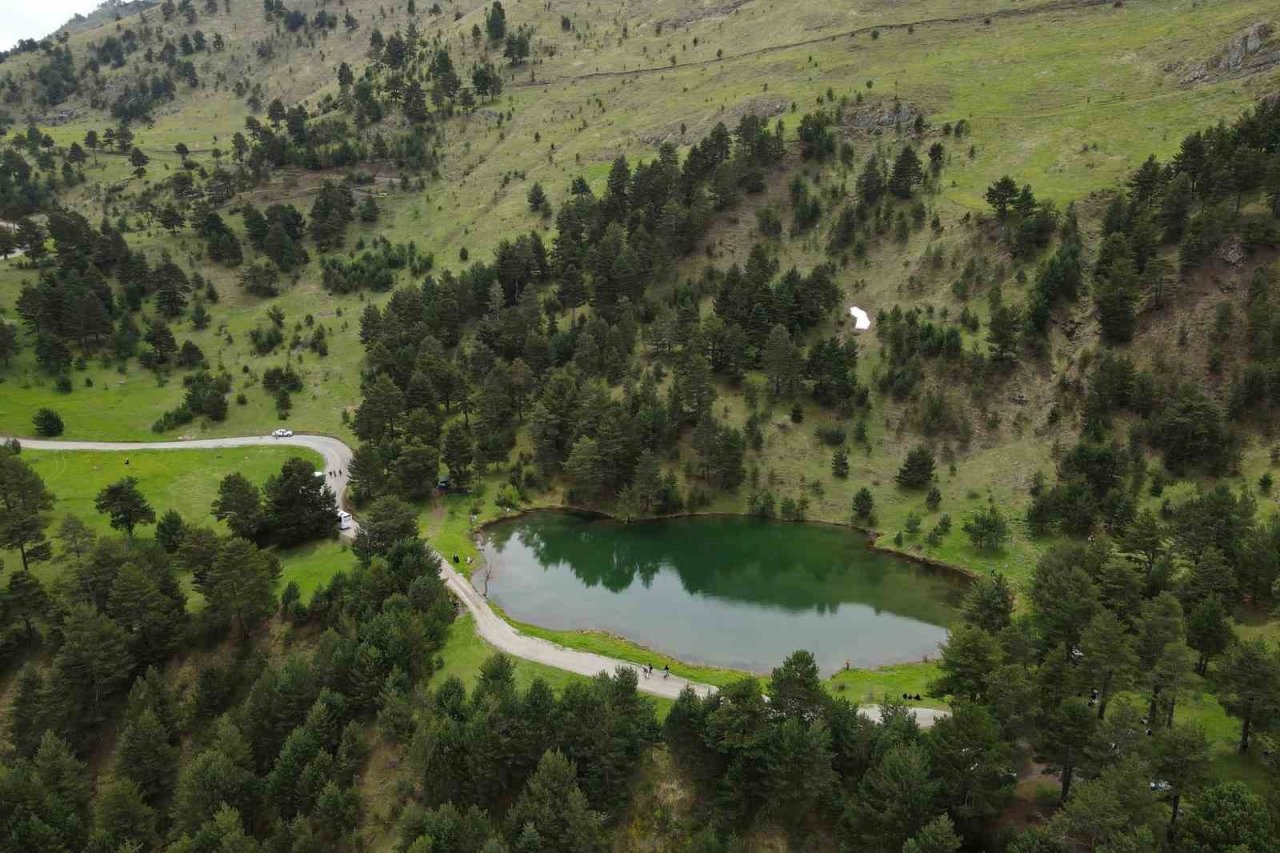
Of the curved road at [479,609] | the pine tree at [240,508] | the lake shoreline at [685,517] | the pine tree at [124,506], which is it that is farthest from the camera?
the pine tree at [240,508]

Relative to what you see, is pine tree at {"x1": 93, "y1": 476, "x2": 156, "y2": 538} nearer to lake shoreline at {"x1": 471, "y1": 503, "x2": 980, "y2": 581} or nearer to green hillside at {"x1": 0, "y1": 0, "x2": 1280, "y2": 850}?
green hillside at {"x1": 0, "y1": 0, "x2": 1280, "y2": 850}

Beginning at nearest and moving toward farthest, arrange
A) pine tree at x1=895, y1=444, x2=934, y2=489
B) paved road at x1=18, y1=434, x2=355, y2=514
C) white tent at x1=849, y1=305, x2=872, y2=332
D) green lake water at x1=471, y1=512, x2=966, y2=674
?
green lake water at x1=471, y1=512, x2=966, y2=674 < pine tree at x1=895, y1=444, x2=934, y2=489 < paved road at x1=18, y1=434, x2=355, y2=514 < white tent at x1=849, y1=305, x2=872, y2=332

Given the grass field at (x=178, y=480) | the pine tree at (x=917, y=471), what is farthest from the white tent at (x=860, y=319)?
the grass field at (x=178, y=480)

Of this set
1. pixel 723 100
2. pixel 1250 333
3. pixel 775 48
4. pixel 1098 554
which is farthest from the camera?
pixel 775 48

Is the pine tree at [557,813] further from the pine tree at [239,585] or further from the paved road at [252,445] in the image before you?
the paved road at [252,445]

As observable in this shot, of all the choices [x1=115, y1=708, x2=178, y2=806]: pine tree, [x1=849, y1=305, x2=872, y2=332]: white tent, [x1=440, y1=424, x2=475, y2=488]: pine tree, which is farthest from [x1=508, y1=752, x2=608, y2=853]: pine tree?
[x1=849, y1=305, x2=872, y2=332]: white tent

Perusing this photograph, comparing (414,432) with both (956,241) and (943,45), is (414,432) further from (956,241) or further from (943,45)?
(943,45)

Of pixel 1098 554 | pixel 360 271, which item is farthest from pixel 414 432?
pixel 1098 554
